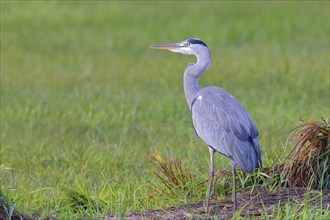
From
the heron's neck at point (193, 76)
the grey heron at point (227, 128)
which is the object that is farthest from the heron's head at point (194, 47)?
the grey heron at point (227, 128)

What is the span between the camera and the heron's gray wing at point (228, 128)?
6.64 meters

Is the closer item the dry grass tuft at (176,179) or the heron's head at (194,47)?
the heron's head at (194,47)

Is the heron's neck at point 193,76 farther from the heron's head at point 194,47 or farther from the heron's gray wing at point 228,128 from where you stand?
the heron's gray wing at point 228,128

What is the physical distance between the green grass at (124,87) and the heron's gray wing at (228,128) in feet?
2.01

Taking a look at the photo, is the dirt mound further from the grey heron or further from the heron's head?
the heron's head

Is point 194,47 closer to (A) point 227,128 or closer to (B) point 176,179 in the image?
(A) point 227,128

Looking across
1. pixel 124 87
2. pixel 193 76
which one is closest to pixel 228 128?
pixel 193 76

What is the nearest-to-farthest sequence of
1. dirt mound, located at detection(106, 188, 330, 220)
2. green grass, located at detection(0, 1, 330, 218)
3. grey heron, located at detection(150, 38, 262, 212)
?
dirt mound, located at detection(106, 188, 330, 220)
grey heron, located at detection(150, 38, 262, 212)
green grass, located at detection(0, 1, 330, 218)

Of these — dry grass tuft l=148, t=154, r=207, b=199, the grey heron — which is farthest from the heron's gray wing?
dry grass tuft l=148, t=154, r=207, b=199

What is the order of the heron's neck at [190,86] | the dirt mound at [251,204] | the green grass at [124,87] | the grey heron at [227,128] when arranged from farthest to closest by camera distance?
the green grass at [124,87]
the heron's neck at [190,86]
the grey heron at [227,128]
the dirt mound at [251,204]

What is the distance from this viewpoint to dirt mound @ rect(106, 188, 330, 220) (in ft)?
21.2

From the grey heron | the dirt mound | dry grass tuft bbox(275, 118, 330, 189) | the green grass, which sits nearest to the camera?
the dirt mound

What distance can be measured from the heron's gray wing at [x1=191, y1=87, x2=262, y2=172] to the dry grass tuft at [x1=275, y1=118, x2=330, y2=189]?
1.75ft

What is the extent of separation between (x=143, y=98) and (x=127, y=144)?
2405mm
